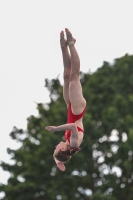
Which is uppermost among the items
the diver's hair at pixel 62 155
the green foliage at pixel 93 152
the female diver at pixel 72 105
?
the green foliage at pixel 93 152

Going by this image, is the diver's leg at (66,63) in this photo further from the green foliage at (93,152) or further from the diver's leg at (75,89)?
the green foliage at (93,152)

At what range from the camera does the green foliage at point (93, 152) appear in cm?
2312

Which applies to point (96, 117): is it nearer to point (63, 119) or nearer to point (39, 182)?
point (63, 119)

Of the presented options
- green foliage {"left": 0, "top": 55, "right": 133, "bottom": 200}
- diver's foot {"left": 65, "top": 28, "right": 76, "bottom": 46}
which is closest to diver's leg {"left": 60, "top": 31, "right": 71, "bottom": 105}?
diver's foot {"left": 65, "top": 28, "right": 76, "bottom": 46}

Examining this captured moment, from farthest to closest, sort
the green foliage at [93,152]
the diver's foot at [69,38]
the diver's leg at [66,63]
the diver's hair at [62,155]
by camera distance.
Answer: the green foliage at [93,152] < the diver's leg at [66,63] < the diver's foot at [69,38] < the diver's hair at [62,155]

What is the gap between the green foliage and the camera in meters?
23.1

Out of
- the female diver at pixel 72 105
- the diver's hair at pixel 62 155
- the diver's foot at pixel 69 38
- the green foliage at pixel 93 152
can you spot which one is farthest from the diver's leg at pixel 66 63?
the green foliage at pixel 93 152

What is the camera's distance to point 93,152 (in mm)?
23531

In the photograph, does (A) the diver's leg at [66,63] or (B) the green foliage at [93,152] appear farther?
(B) the green foliage at [93,152]

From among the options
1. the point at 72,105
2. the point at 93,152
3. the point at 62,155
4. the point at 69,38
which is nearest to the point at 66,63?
the point at 69,38

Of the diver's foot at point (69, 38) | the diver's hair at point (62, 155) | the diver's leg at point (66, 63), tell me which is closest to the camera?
the diver's hair at point (62, 155)

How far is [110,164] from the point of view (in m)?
23.5

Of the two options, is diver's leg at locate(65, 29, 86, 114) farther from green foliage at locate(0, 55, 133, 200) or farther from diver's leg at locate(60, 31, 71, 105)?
green foliage at locate(0, 55, 133, 200)

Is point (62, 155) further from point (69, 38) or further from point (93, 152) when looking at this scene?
point (93, 152)
